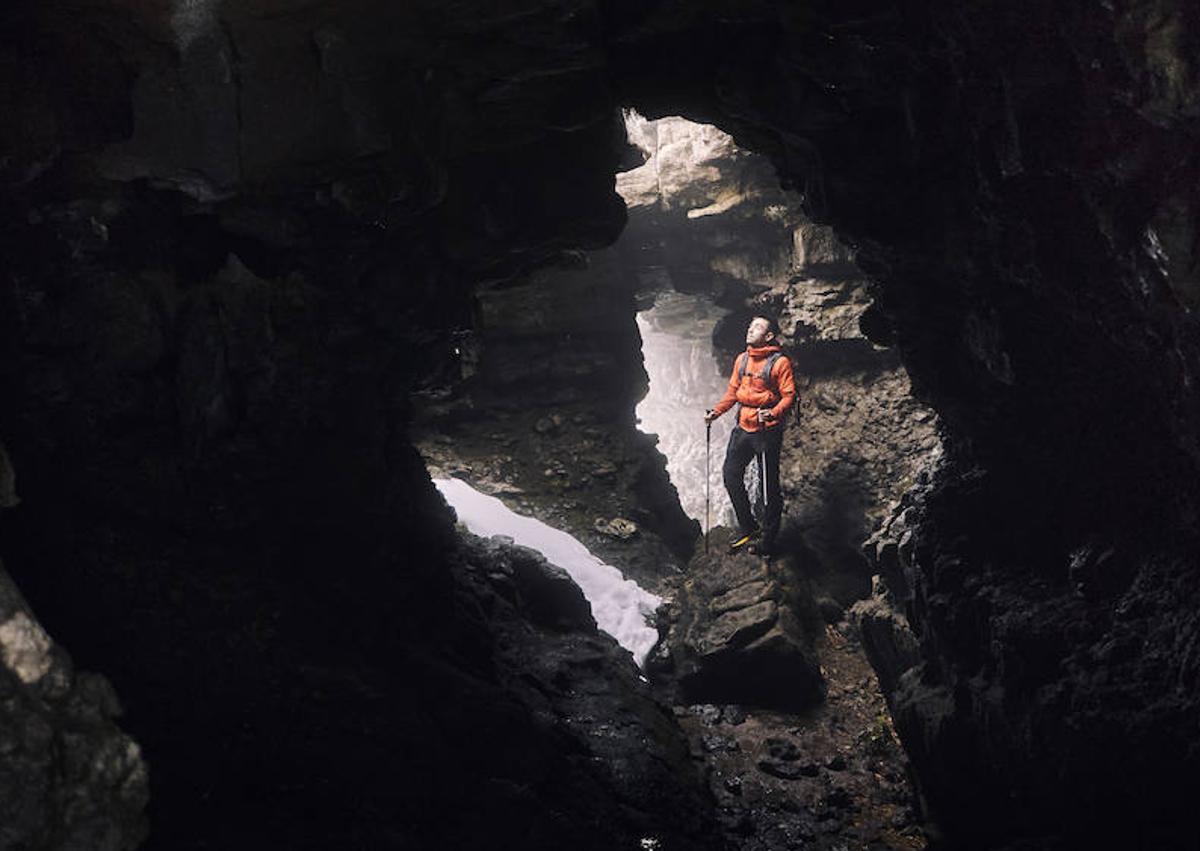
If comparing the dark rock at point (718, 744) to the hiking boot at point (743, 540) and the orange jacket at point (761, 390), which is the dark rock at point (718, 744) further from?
the orange jacket at point (761, 390)

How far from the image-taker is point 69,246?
6.15m

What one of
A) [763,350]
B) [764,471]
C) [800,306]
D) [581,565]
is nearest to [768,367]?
[763,350]

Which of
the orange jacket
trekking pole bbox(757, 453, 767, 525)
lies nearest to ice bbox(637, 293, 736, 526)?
trekking pole bbox(757, 453, 767, 525)

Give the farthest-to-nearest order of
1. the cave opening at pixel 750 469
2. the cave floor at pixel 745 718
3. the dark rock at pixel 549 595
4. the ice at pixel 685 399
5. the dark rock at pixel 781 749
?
the ice at pixel 685 399
the dark rock at pixel 549 595
the cave opening at pixel 750 469
the dark rock at pixel 781 749
the cave floor at pixel 745 718

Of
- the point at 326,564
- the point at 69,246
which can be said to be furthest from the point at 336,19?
the point at 326,564

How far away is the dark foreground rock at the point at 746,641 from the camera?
1052cm

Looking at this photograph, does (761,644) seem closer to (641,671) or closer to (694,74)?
(641,671)

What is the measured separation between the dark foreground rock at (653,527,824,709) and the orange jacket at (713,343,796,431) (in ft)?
6.95

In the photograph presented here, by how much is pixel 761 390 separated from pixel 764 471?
1.22 metres

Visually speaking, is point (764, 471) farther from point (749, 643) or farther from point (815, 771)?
point (815, 771)

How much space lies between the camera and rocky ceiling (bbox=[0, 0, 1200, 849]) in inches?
227

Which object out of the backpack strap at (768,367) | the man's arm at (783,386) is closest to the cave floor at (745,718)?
the man's arm at (783,386)

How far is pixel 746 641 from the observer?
10.7 metres

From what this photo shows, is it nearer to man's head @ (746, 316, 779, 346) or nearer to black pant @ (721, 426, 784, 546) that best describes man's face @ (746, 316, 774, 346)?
man's head @ (746, 316, 779, 346)
